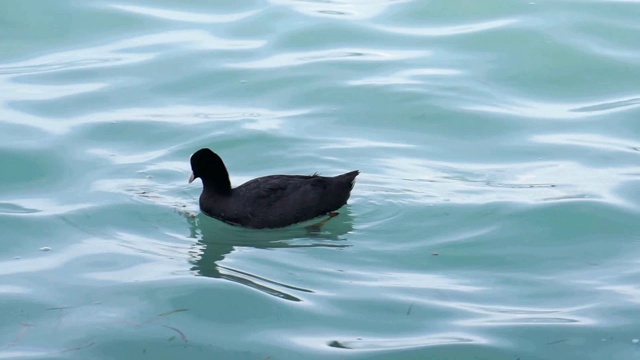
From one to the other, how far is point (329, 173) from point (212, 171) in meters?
1.30

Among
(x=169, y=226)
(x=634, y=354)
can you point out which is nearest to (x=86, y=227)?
(x=169, y=226)

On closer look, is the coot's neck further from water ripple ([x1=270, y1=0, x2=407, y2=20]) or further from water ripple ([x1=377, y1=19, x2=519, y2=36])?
water ripple ([x1=270, y1=0, x2=407, y2=20])

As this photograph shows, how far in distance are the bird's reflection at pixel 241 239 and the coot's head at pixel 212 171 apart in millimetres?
278

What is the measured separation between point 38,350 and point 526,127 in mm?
5952

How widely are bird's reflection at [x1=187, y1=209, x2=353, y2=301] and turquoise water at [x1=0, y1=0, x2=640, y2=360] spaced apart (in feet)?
0.10

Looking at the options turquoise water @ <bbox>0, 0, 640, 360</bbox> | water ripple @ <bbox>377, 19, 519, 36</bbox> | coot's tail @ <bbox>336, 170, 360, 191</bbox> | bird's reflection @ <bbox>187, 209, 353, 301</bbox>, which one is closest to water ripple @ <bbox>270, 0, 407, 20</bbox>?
turquoise water @ <bbox>0, 0, 640, 360</bbox>

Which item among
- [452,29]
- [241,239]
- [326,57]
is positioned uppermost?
[452,29]

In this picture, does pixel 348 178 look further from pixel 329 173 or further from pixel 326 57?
pixel 326 57

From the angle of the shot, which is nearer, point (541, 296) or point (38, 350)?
point (38, 350)

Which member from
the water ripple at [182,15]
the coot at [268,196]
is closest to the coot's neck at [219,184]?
the coot at [268,196]

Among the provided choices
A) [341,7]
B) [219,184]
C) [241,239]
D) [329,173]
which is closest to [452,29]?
[341,7]

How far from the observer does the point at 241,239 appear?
9.22 meters

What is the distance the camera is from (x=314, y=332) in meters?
7.34

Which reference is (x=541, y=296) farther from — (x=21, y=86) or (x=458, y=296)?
(x=21, y=86)
